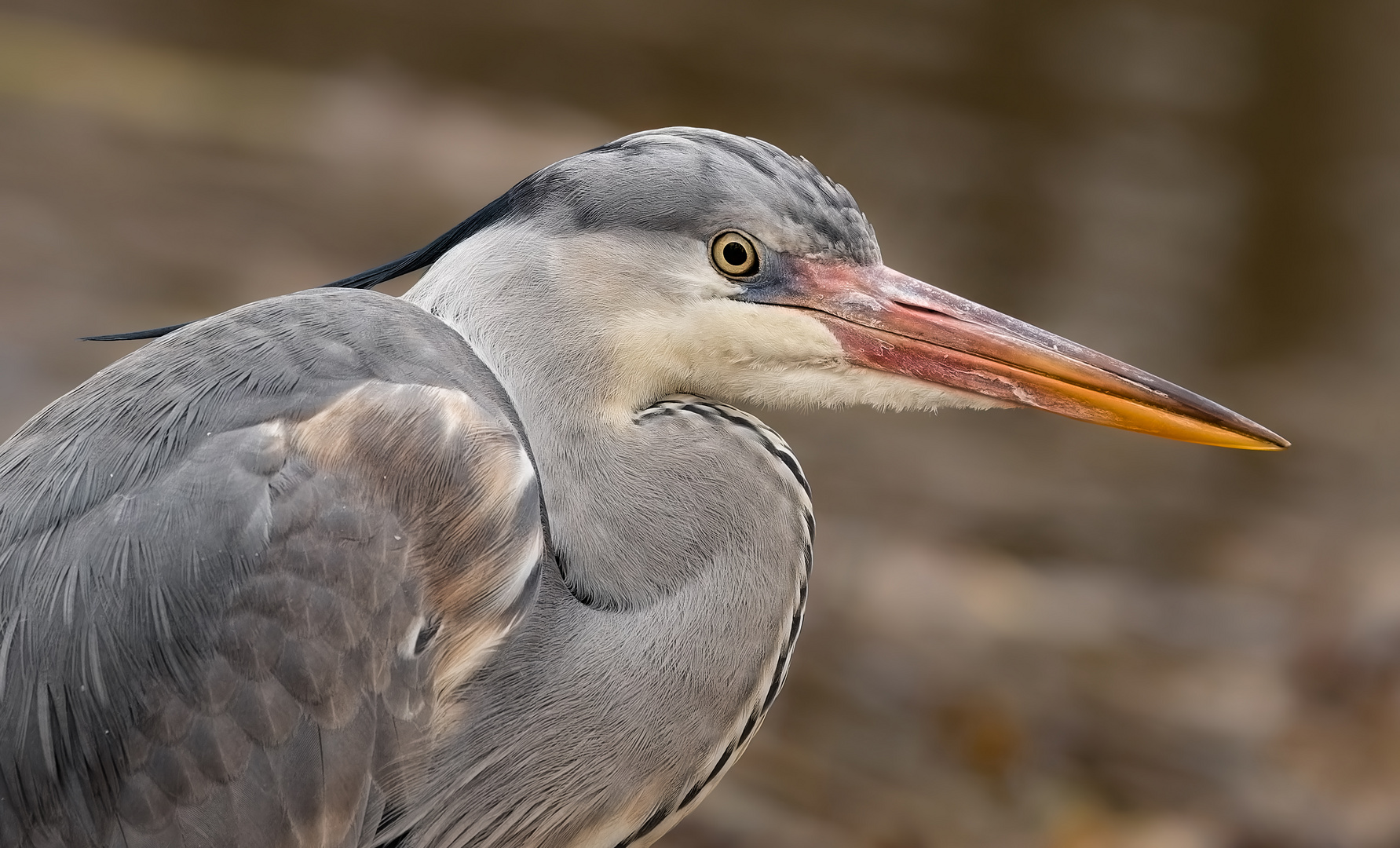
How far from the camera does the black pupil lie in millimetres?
2002

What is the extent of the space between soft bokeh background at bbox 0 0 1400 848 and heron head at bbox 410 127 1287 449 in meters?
1.96

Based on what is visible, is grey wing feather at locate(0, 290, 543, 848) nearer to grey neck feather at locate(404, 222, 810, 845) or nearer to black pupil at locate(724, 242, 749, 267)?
grey neck feather at locate(404, 222, 810, 845)

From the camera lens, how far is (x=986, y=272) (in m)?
8.66

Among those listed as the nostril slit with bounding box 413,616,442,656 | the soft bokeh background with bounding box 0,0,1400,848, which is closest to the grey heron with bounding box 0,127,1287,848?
the nostril slit with bounding box 413,616,442,656

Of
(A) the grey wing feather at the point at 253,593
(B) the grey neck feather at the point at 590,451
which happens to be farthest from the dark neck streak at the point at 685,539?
(A) the grey wing feather at the point at 253,593

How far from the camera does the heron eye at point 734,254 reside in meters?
1.99

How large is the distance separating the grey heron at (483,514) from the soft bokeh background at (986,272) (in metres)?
1.85

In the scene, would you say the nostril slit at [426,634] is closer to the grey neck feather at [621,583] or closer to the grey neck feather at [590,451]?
the grey neck feather at [621,583]

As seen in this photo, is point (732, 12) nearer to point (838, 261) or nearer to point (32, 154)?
point (32, 154)

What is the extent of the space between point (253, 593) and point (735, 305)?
0.77 m

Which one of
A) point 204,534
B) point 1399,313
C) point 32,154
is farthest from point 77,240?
point 1399,313

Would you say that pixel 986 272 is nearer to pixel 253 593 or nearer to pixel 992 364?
pixel 992 364

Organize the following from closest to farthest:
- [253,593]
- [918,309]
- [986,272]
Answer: [253,593] → [918,309] → [986,272]

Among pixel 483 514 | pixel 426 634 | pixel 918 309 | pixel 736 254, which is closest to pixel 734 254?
pixel 736 254
